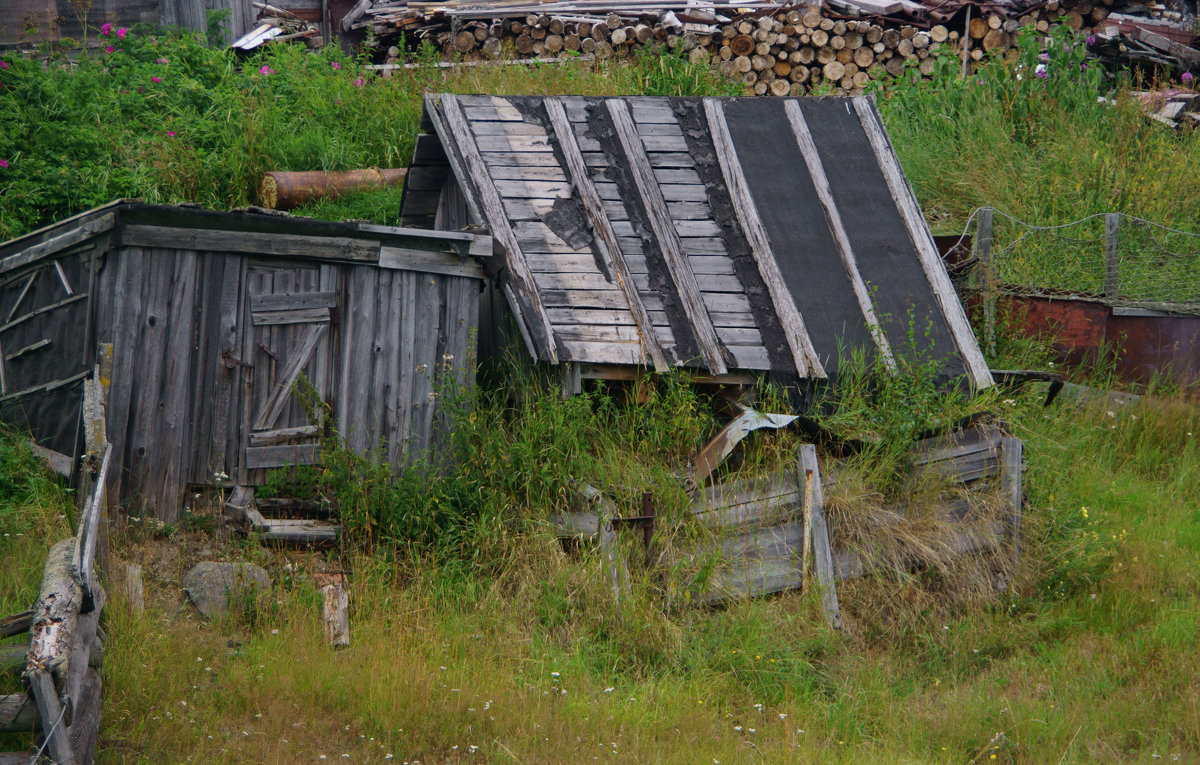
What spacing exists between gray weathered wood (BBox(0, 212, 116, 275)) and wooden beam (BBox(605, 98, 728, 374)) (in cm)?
377

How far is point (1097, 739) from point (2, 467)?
6.83 meters

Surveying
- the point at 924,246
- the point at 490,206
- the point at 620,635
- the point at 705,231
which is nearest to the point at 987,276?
the point at 924,246

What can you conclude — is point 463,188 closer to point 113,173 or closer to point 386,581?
point 386,581

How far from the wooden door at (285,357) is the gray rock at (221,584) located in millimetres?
953

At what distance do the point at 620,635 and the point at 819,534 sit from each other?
4.88 ft

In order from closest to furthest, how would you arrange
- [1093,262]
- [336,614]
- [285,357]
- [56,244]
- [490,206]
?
1. [336,614]
2. [56,244]
3. [285,357]
4. [490,206]
5. [1093,262]

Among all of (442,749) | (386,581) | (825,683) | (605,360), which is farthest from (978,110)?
(442,749)

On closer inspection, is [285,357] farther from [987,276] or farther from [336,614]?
[987,276]

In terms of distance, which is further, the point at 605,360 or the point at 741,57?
the point at 741,57

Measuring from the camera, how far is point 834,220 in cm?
791

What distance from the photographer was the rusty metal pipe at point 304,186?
10.7m

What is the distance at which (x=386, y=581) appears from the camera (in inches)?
253

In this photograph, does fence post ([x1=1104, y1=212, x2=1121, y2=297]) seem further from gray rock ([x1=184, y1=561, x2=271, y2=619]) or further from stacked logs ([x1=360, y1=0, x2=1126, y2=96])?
gray rock ([x1=184, y1=561, x2=271, y2=619])

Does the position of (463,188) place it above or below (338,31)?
below
